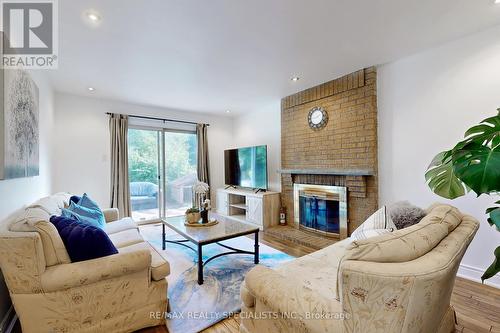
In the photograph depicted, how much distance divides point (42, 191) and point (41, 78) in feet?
4.74

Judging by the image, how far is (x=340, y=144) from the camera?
3.37 metres

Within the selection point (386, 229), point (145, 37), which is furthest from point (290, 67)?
point (386, 229)

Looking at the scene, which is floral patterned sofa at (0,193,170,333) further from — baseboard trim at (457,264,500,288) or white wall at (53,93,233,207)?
baseboard trim at (457,264,500,288)

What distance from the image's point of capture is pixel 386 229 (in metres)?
1.63

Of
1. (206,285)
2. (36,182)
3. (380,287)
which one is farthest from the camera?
(36,182)

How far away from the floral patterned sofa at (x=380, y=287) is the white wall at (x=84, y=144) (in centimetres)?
413

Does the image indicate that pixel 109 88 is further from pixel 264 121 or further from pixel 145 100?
pixel 264 121

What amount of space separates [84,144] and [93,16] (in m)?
2.90

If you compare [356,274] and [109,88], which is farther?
[109,88]

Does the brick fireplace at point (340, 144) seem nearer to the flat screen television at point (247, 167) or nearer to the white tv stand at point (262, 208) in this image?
the white tv stand at point (262, 208)

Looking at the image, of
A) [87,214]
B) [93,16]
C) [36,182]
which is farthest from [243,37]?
[36,182]

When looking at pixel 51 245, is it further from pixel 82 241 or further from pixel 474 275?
pixel 474 275

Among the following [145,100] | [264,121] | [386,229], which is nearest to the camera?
[386,229]

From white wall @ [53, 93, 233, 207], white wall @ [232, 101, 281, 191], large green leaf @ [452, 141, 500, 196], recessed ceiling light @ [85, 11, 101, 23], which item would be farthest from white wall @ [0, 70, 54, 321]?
white wall @ [232, 101, 281, 191]
